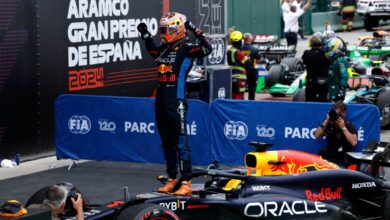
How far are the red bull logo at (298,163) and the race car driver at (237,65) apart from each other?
337 inches

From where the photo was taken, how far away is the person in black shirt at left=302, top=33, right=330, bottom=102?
16622 mm

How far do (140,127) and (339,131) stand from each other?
9.96 ft

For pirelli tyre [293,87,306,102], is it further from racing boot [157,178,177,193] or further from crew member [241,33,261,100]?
racing boot [157,178,177,193]

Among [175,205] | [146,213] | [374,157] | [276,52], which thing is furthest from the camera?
[276,52]

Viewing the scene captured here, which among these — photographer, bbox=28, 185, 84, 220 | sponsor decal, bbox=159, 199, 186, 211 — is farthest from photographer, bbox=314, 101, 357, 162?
photographer, bbox=28, 185, 84, 220

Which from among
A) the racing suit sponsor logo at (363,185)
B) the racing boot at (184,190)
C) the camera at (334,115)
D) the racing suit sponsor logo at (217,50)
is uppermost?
the racing suit sponsor logo at (217,50)

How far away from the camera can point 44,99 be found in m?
15.2

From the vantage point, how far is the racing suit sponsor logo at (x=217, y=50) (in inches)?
689

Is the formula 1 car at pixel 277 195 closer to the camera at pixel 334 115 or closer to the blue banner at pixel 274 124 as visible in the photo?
the camera at pixel 334 115

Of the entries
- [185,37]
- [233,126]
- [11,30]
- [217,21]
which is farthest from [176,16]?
[217,21]

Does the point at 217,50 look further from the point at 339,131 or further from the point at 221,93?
the point at 339,131

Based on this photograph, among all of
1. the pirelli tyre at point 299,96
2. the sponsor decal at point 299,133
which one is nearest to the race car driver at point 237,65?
the pirelli tyre at point 299,96

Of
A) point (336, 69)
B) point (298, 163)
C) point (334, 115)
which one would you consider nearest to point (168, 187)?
point (298, 163)

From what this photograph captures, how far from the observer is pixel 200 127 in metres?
13.3
